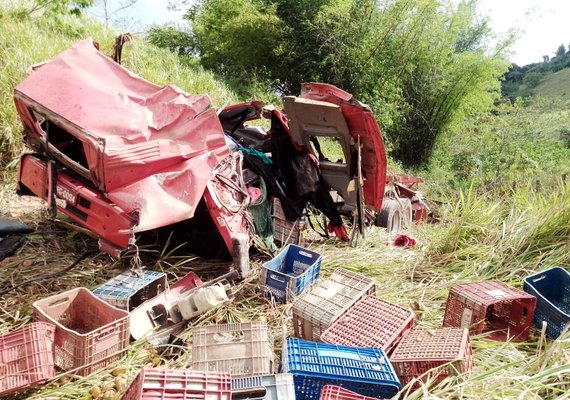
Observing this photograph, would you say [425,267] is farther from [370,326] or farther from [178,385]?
[178,385]

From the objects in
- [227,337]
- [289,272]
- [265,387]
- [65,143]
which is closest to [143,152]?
[65,143]

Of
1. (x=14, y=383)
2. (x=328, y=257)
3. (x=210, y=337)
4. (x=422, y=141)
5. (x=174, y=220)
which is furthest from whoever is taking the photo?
(x=422, y=141)

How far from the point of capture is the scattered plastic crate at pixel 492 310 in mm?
3238

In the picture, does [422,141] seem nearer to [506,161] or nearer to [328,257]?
[506,161]

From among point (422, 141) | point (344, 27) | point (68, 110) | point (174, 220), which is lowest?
point (422, 141)

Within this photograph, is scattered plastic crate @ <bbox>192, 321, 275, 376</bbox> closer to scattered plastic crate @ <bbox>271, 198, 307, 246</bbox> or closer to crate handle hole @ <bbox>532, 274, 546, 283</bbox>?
scattered plastic crate @ <bbox>271, 198, 307, 246</bbox>

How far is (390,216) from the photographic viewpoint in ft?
21.5

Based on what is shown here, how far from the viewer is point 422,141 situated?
19922mm

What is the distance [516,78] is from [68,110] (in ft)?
151

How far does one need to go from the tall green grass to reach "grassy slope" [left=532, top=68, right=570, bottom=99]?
32648 mm

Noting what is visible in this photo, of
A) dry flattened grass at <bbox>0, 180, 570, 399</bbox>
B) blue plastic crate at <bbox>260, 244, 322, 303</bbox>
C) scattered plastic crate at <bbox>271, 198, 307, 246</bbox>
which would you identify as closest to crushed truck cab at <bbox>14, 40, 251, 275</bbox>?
blue plastic crate at <bbox>260, 244, 322, 303</bbox>

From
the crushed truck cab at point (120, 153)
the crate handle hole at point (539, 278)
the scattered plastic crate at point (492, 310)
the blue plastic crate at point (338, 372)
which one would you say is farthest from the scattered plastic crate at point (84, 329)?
the crate handle hole at point (539, 278)

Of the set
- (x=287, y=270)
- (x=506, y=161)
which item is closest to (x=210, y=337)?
(x=287, y=270)

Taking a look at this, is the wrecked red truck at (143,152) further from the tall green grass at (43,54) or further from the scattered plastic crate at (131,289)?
the tall green grass at (43,54)
